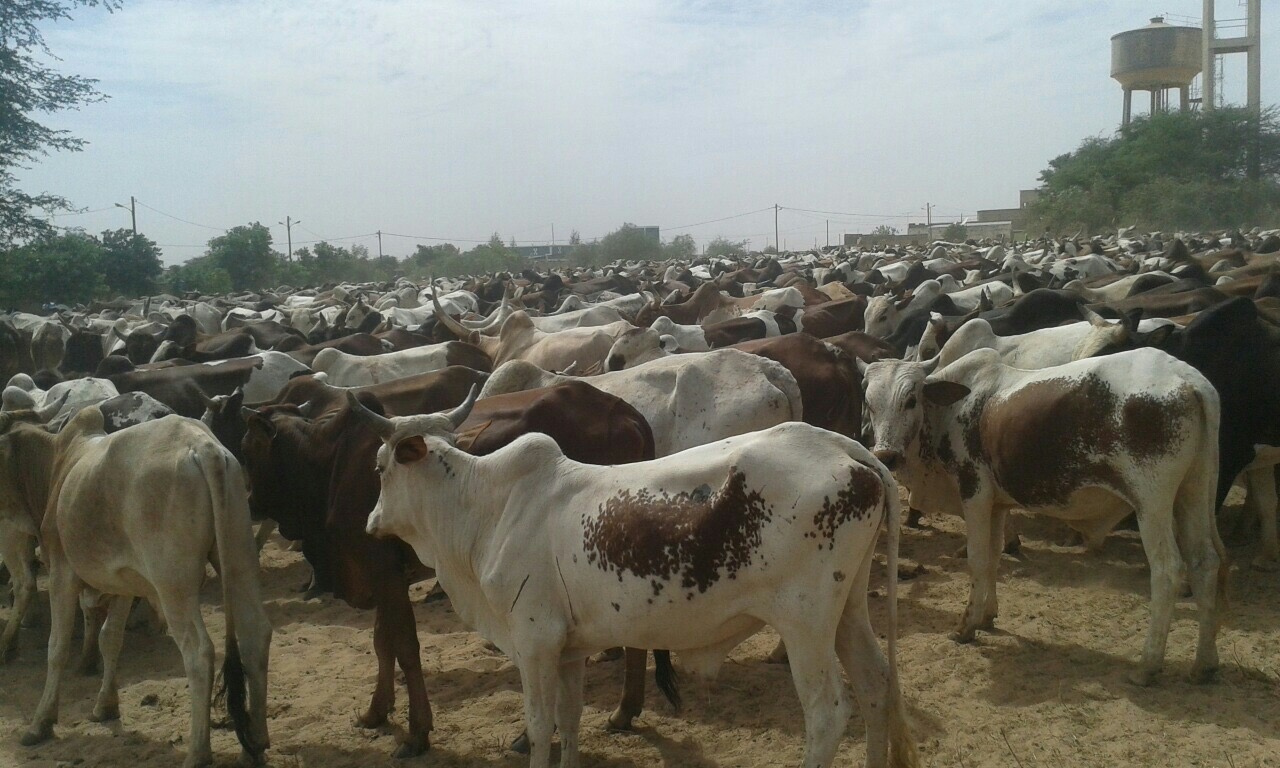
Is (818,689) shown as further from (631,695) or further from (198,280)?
(198,280)

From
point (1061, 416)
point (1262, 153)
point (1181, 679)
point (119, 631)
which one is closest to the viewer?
point (1181, 679)

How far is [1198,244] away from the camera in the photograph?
28141mm

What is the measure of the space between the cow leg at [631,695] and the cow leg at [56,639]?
3245mm

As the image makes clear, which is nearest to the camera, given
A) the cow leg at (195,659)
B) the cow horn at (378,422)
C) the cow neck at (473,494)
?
the cow neck at (473,494)

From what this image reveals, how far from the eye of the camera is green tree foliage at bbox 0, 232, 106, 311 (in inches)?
1051

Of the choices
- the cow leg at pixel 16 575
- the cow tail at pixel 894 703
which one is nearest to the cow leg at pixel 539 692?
the cow tail at pixel 894 703

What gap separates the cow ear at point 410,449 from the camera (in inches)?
191

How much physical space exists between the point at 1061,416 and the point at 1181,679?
1.56 metres

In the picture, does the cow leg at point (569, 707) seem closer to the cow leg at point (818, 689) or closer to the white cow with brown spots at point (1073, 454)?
the cow leg at point (818, 689)

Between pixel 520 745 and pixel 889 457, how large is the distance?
2.84 metres

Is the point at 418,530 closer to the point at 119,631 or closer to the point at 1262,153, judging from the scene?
the point at 119,631

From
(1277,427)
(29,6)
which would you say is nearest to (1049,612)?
(1277,427)

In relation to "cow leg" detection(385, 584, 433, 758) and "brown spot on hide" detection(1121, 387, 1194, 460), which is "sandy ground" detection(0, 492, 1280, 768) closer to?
"cow leg" detection(385, 584, 433, 758)

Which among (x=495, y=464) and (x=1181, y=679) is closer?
(x=495, y=464)
